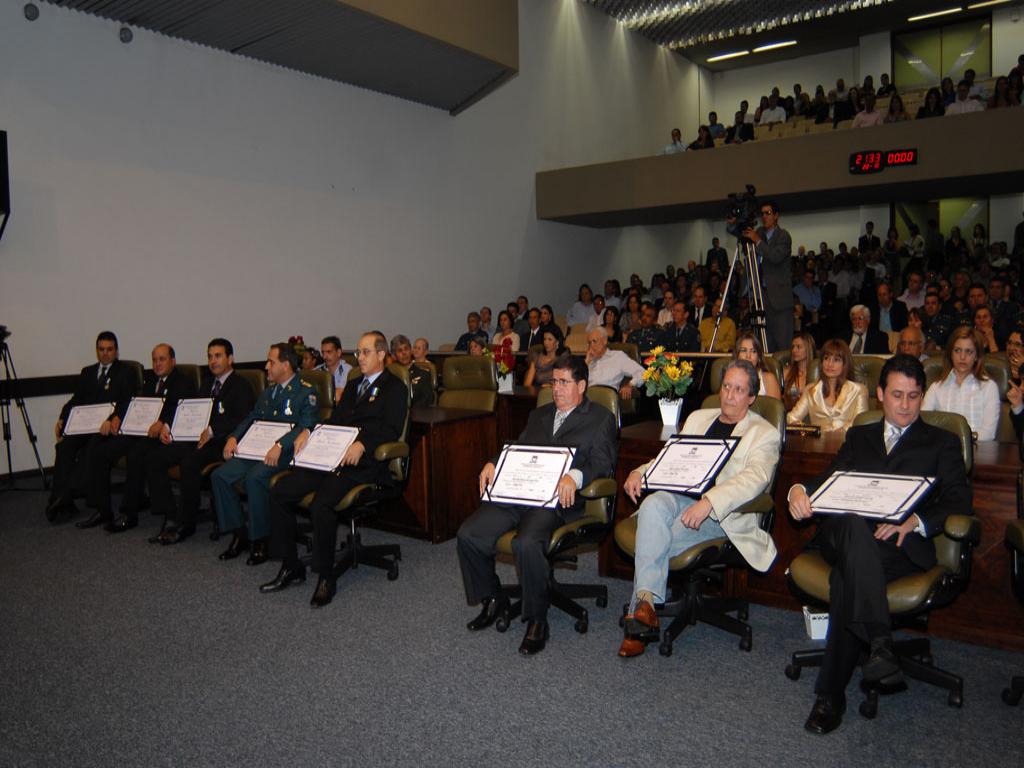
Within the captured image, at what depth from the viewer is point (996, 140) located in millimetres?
9305

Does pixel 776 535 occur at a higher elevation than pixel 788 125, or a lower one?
lower

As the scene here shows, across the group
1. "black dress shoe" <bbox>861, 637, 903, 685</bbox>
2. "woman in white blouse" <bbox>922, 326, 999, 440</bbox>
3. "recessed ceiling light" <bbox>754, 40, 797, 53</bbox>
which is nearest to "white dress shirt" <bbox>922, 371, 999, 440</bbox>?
"woman in white blouse" <bbox>922, 326, 999, 440</bbox>

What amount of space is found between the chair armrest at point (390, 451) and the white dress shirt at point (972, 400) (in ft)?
8.90

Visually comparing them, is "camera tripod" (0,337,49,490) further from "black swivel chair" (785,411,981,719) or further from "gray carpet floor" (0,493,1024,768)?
"black swivel chair" (785,411,981,719)

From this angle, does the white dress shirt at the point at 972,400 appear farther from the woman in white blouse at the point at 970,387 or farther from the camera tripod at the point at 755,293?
the camera tripod at the point at 755,293

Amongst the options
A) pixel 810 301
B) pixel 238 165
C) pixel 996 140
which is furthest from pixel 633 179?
pixel 238 165

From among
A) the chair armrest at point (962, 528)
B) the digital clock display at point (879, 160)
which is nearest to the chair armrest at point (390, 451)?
the chair armrest at point (962, 528)

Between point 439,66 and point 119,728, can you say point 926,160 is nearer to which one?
point 439,66

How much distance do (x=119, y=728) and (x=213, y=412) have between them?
8.94 feet

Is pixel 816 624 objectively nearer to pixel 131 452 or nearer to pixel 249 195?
pixel 131 452

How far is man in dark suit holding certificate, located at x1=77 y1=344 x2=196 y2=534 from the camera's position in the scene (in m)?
5.29

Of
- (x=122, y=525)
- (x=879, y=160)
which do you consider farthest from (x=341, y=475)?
(x=879, y=160)

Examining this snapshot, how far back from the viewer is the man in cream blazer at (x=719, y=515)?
120 inches

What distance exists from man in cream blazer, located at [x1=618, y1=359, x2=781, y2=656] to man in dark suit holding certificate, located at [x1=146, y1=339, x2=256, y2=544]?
9.78 ft
